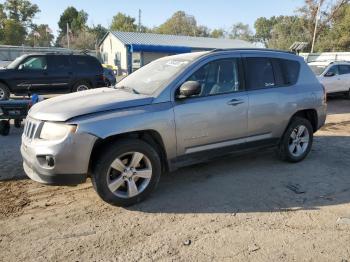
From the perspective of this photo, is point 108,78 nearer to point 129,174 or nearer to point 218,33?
point 129,174

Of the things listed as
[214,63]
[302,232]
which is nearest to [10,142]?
[214,63]

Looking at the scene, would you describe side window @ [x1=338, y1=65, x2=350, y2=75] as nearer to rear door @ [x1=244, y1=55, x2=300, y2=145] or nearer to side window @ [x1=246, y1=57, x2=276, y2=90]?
rear door @ [x1=244, y1=55, x2=300, y2=145]

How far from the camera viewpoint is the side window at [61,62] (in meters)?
14.5

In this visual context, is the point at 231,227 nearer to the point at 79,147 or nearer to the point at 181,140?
the point at 181,140

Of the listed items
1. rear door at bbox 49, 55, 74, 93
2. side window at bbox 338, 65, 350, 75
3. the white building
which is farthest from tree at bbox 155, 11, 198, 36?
rear door at bbox 49, 55, 74, 93

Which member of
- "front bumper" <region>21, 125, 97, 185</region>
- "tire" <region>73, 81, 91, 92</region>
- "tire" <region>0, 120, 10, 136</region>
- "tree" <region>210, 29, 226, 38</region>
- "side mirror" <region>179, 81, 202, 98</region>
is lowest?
"tire" <region>0, 120, 10, 136</region>

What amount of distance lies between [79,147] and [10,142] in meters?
4.25

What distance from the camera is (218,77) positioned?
524 cm

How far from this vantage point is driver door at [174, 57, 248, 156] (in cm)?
475

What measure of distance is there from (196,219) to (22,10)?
273 feet

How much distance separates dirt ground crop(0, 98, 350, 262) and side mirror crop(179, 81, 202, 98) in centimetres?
131

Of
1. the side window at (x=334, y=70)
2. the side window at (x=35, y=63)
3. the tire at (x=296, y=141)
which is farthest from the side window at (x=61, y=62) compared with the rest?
the tire at (x=296, y=141)

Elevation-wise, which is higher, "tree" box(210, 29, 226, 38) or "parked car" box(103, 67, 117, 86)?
"tree" box(210, 29, 226, 38)

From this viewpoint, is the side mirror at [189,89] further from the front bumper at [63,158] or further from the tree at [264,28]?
the tree at [264,28]
